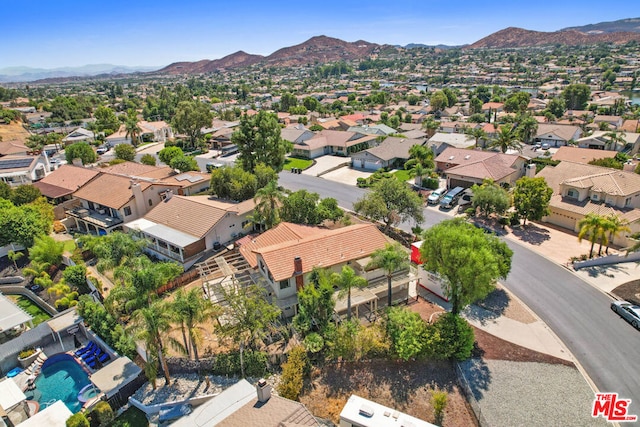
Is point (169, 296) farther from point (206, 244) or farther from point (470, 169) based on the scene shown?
point (470, 169)

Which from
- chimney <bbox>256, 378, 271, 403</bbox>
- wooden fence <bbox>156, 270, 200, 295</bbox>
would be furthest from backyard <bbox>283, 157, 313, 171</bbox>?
chimney <bbox>256, 378, 271, 403</bbox>

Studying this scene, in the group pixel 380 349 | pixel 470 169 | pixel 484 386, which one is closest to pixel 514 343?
pixel 484 386

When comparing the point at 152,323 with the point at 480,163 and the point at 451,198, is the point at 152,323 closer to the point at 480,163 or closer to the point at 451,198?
the point at 451,198

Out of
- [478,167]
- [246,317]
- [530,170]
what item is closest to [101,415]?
[246,317]

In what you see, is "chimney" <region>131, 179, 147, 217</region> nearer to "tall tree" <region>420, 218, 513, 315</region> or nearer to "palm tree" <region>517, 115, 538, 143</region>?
"tall tree" <region>420, 218, 513, 315</region>

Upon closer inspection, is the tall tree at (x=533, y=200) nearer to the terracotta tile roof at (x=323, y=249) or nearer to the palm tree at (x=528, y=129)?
the terracotta tile roof at (x=323, y=249)

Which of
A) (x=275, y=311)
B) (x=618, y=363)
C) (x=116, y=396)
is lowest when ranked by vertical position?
(x=116, y=396)
